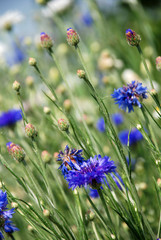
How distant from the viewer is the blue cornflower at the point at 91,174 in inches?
26.1

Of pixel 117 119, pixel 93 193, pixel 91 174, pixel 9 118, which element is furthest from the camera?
pixel 117 119

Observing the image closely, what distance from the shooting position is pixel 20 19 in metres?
2.13

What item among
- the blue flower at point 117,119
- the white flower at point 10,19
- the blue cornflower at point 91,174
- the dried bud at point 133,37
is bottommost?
the blue cornflower at point 91,174

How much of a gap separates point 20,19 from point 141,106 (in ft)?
5.03

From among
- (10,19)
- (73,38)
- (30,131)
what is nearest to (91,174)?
(30,131)

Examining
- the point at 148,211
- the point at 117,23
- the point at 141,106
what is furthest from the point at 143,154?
the point at 117,23

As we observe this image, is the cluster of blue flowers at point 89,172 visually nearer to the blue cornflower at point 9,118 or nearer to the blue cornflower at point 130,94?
the blue cornflower at point 130,94

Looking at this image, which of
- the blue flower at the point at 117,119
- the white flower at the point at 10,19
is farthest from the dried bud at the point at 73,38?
the white flower at the point at 10,19

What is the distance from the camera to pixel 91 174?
66 cm

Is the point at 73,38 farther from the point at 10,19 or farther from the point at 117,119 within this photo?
the point at 10,19

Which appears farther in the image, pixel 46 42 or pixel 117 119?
pixel 117 119

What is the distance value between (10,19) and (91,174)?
168cm

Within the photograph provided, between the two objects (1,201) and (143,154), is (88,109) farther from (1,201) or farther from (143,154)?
(1,201)

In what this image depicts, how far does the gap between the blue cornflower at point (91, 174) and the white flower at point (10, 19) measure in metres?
1.60
